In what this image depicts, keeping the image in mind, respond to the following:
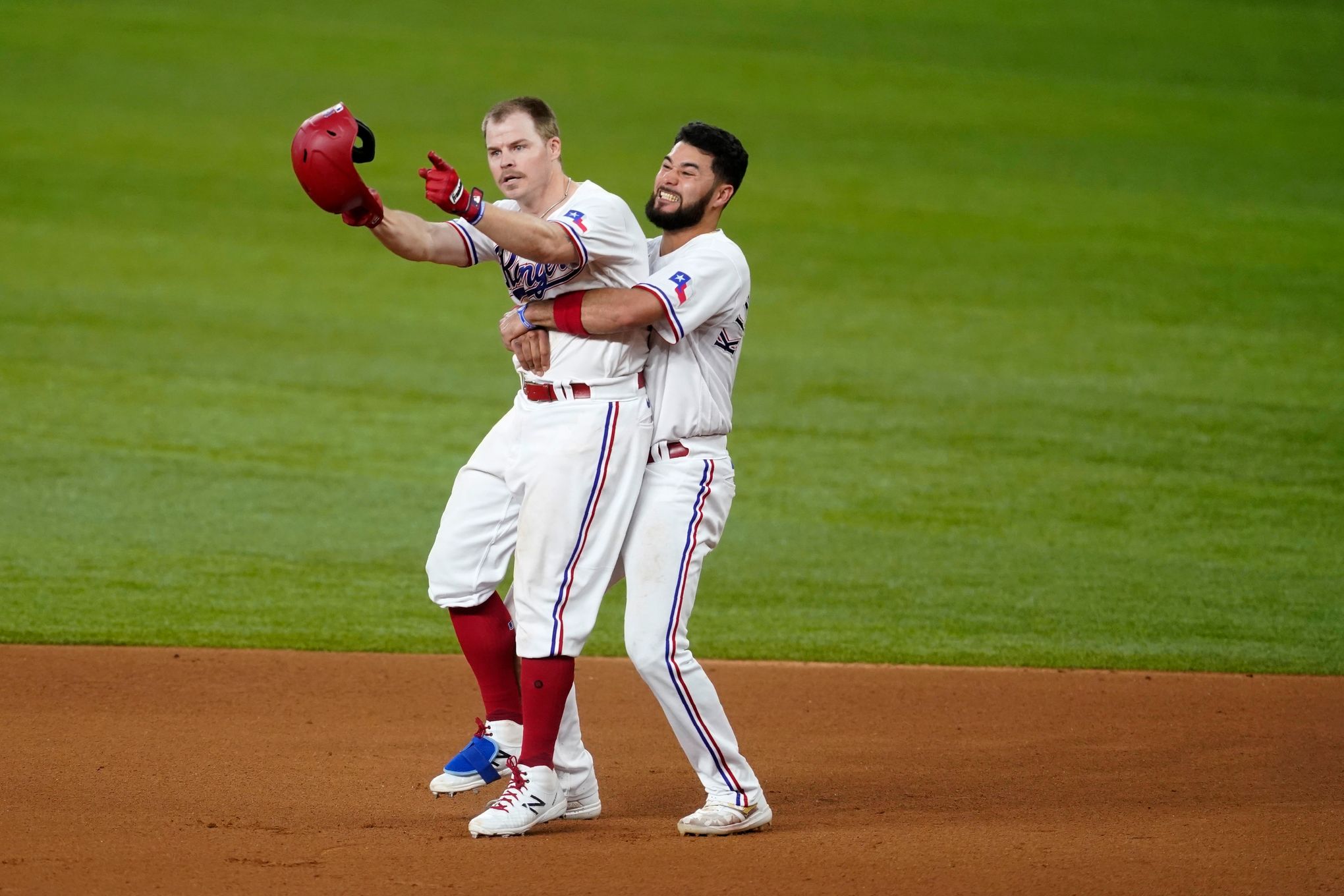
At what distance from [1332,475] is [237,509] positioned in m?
7.30

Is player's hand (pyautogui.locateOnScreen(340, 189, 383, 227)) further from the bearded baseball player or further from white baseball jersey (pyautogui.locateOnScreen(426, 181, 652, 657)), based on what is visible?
white baseball jersey (pyautogui.locateOnScreen(426, 181, 652, 657))

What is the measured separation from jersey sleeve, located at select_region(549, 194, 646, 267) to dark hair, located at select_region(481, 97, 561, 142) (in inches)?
9.6

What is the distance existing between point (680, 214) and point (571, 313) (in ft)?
1.60

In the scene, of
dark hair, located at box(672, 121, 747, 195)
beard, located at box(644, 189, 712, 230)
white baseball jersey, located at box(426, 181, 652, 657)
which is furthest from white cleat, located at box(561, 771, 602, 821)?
dark hair, located at box(672, 121, 747, 195)

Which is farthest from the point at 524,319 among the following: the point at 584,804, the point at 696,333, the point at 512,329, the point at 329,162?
the point at 584,804

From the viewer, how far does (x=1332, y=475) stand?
412 inches

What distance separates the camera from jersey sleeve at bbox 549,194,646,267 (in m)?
4.28

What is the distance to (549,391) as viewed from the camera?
176 inches

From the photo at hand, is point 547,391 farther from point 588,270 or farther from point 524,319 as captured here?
point 588,270

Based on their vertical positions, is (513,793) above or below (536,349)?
below

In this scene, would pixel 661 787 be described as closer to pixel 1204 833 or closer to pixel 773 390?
pixel 1204 833

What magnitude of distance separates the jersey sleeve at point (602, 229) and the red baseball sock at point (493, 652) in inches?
45.0

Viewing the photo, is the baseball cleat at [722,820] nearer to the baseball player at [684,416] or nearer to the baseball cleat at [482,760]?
the baseball player at [684,416]

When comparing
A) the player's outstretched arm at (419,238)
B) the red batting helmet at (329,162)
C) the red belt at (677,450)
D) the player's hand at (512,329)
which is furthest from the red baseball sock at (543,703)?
the red batting helmet at (329,162)
